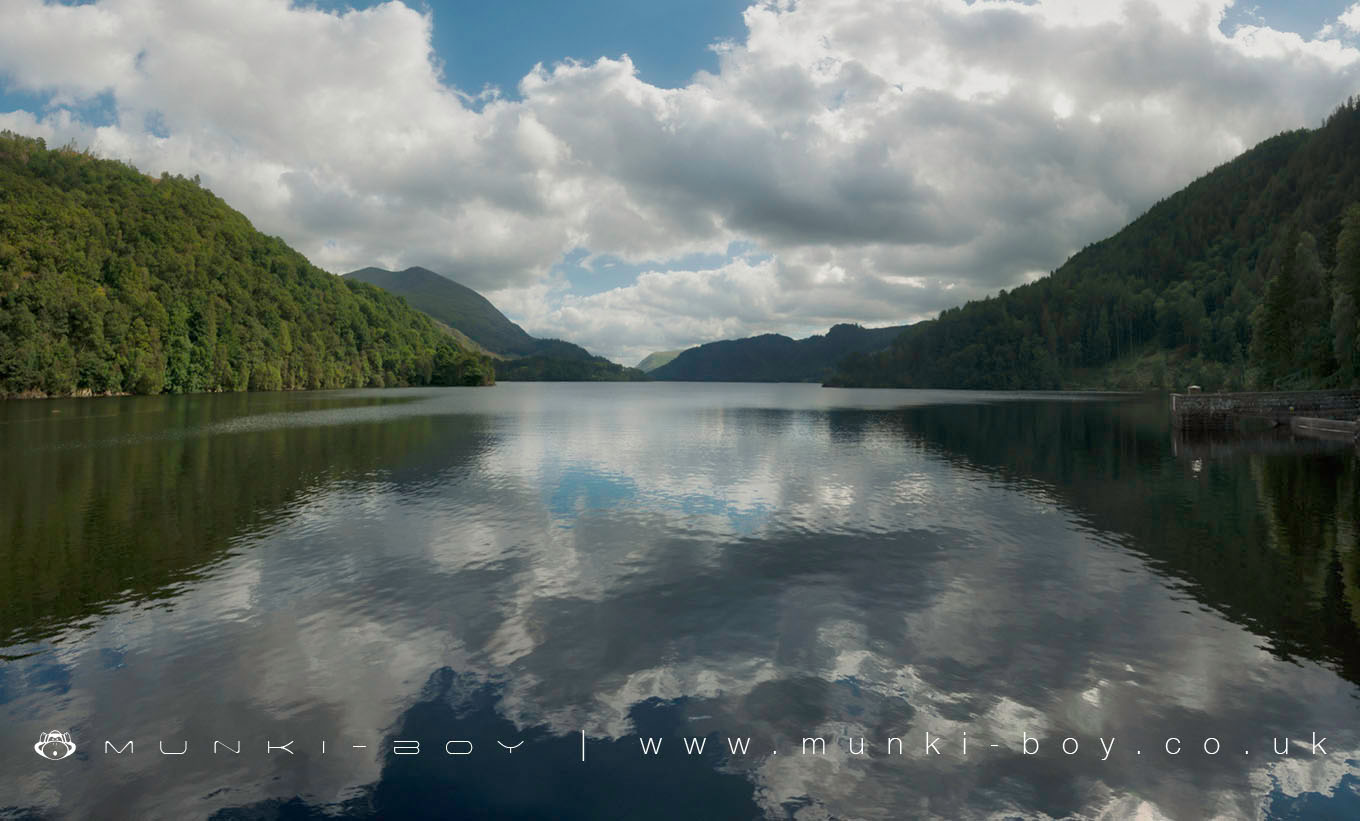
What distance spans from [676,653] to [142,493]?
3352 centimetres

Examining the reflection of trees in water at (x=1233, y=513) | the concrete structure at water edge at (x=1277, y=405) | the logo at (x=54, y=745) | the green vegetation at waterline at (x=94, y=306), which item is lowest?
the logo at (x=54, y=745)

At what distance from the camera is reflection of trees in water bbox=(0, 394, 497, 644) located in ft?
63.0

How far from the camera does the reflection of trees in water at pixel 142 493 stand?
19.2 m

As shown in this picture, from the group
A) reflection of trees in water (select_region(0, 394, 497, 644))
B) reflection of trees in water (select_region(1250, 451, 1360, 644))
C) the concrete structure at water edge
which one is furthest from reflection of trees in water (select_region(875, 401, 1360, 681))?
reflection of trees in water (select_region(0, 394, 497, 644))

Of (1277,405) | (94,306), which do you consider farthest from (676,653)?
(94,306)

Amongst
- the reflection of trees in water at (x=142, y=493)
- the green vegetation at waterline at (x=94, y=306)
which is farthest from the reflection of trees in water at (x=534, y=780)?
the green vegetation at waterline at (x=94, y=306)

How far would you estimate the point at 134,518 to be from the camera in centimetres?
2742

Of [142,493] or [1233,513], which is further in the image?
[142,493]

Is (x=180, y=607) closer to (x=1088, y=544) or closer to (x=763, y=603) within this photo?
(x=763, y=603)

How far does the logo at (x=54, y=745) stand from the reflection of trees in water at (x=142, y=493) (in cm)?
612

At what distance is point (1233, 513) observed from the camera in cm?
2953

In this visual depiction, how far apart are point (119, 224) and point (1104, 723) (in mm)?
262339

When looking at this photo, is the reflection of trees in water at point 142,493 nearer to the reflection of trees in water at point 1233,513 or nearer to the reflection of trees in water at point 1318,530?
the reflection of trees in water at point 1233,513

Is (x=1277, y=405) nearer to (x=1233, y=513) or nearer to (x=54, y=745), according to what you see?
(x=1233, y=513)
